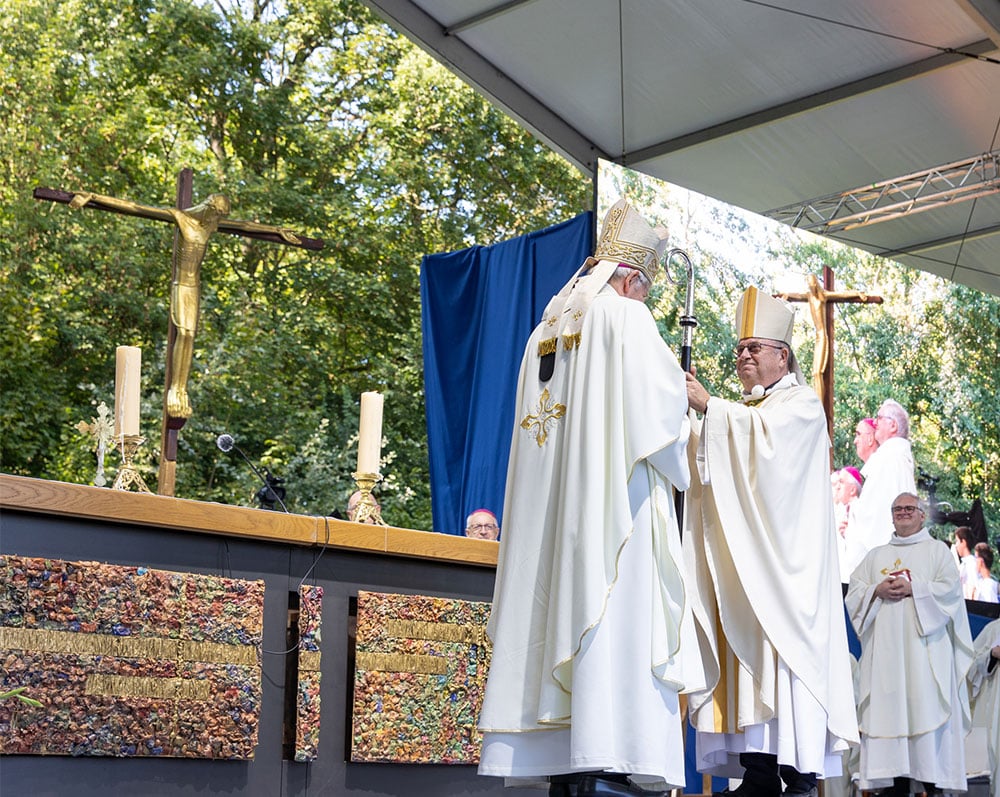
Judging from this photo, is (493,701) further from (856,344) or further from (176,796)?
(856,344)

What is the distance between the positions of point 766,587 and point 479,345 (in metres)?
5.89

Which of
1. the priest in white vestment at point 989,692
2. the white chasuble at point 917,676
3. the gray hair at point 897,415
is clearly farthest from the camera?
the gray hair at point 897,415

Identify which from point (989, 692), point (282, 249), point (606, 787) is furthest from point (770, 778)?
point (282, 249)

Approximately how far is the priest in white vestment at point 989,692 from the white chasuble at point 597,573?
549 centimetres

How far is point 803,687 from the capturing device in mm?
4777

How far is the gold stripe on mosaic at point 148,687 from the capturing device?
393 centimetres

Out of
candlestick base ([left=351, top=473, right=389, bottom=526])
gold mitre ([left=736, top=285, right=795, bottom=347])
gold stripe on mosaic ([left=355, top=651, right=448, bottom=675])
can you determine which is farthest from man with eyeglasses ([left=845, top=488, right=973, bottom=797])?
candlestick base ([left=351, top=473, right=389, bottom=526])

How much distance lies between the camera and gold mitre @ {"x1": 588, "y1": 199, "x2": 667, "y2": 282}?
14.4ft

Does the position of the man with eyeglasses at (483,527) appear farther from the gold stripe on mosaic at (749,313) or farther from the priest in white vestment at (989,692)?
the priest in white vestment at (989,692)

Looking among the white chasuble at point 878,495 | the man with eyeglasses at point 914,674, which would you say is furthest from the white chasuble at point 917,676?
the white chasuble at point 878,495

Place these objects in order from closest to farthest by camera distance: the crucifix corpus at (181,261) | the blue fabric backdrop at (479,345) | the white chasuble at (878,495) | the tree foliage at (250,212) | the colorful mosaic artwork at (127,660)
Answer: the colorful mosaic artwork at (127,660) → the crucifix corpus at (181,261) → the blue fabric backdrop at (479,345) → the white chasuble at (878,495) → the tree foliage at (250,212)

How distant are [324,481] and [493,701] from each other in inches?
486

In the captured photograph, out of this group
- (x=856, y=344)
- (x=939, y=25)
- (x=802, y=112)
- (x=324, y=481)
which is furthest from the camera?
(x=324, y=481)

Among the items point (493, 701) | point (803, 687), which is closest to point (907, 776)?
point (803, 687)
